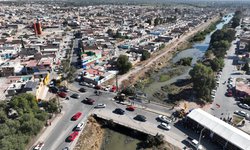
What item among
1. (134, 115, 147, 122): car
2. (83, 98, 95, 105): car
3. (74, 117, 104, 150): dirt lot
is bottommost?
(74, 117, 104, 150): dirt lot

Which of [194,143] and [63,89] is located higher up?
[63,89]

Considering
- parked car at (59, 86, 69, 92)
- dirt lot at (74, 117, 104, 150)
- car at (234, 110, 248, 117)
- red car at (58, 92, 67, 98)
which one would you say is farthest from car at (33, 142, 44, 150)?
car at (234, 110, 248, 117)

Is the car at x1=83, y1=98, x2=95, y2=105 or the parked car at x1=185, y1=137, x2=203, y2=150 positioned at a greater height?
the car at x1=83, y1=98, x2=95, y2=105

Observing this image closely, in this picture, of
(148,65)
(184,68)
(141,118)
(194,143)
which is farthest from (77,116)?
(184,68)

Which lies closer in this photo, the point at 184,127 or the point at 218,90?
the point at 184,127

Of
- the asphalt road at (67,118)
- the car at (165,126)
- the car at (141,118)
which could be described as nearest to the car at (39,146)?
the asphalt road at (67,118)

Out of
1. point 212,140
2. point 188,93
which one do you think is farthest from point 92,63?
point 212,140

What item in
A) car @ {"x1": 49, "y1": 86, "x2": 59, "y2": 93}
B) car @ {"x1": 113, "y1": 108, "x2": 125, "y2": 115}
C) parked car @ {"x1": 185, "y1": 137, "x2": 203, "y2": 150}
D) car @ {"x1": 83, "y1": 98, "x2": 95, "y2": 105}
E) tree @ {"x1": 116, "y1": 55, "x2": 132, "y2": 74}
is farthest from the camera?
tree @ {"x1": 116, "y1": 55, "x2": 132, "y2": 74}

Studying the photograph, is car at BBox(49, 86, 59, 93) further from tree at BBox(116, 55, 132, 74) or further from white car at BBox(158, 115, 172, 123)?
white car at BBox(158, 115, 172, 123)

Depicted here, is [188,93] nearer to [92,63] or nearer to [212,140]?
[212,140]

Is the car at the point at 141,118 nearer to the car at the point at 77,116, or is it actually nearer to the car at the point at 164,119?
the car at the point at 164,119

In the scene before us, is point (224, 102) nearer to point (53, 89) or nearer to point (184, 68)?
point (184, 68)
